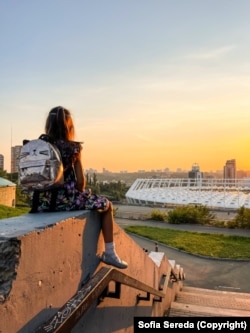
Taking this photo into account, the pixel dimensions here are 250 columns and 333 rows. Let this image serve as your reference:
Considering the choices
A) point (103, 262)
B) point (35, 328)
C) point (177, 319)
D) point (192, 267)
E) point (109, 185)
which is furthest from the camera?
point (109, 185)

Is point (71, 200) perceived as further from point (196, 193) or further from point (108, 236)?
point (196, 193)

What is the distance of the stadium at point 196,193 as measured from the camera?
120 feet

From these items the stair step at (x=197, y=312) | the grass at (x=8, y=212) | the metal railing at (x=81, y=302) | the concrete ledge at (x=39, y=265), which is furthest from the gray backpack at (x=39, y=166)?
the grass at (x=8, y=212)

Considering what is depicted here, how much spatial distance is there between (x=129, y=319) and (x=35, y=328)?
201cm

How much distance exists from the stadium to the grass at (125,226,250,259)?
48.1ft

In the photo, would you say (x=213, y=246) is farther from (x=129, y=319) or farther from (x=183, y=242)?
(x=129, y=319)

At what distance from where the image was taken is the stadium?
36634mm

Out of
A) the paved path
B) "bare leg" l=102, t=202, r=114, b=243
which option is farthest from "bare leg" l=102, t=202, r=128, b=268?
the paved path

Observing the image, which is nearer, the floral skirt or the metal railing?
the metal railing

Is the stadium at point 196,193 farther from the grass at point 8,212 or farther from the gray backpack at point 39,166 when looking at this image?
the gray backpack at point 39,166

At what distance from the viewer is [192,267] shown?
43.9ft

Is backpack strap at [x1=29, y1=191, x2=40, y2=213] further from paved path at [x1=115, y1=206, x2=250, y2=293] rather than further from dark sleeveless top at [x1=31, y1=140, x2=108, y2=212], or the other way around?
paved path at [x1=115, y1=206, x2=250, y2=293]

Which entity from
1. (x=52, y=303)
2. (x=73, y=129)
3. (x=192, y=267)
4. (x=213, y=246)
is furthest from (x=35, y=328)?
(x=213, y=246)

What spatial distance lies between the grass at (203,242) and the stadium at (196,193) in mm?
14664
